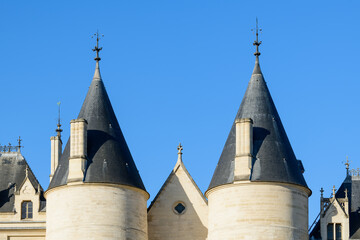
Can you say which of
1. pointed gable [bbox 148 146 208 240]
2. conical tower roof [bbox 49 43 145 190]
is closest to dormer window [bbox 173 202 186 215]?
pointed gable [bbox 148 146 208 240]

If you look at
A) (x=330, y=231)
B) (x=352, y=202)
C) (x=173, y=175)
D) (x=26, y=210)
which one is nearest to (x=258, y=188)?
(x=330, y=231)

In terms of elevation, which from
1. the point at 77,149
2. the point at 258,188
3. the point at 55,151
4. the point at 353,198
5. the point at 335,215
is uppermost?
the point at 55,151

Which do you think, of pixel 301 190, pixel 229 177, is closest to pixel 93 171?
pixel 229 177

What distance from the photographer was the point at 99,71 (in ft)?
190

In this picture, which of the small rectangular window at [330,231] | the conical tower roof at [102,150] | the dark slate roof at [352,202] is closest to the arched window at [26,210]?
the conical tower roof at [102,150]

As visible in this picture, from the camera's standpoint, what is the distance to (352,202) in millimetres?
58375

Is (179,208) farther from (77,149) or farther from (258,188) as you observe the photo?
(77,149)

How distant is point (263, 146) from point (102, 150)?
24.8ft

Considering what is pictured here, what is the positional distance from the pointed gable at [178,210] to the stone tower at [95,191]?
2850 mm

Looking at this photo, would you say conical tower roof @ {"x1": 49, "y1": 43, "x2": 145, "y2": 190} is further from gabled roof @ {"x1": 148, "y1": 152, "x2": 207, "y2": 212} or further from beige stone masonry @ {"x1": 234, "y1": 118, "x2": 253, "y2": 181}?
beige stone masonry @ {"x1": 234, "y1": 118, "x2": 253, "y2": 181}

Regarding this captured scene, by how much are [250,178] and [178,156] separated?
705 centimetres

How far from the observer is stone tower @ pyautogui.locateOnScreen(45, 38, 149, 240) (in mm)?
52812

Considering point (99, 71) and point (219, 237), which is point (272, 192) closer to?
point (219, 237)

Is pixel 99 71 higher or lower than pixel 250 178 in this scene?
higher
